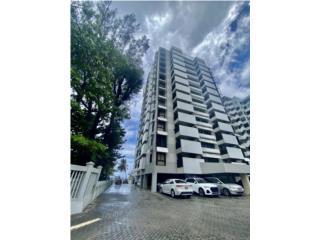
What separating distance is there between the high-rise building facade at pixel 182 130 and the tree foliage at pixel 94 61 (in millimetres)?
5494

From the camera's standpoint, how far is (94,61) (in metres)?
3.36

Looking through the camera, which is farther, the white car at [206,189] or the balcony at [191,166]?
the balcony at [191,166]

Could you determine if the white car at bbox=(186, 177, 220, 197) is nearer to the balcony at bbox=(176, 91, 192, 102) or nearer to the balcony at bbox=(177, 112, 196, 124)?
the balcony at bbox=(177, 112, 196, 124)

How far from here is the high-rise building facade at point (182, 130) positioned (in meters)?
10.6

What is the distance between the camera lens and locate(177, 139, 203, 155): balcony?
461 inches

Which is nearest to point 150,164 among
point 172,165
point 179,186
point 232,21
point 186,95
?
point 172,165

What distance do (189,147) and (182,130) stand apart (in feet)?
4.92

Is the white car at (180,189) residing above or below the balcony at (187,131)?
below

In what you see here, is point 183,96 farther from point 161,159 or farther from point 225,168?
point 225,168

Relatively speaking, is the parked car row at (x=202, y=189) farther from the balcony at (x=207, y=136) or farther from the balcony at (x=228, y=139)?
the balcony at (x=207, y=136)

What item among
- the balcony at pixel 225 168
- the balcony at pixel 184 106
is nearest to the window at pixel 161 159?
the balcony at pixel 225 168

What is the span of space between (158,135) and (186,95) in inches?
206

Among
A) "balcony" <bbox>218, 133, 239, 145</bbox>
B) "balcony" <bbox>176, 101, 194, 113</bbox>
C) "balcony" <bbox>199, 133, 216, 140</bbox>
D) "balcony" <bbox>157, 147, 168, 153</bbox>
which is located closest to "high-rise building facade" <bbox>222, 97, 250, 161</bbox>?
"balcony" <bbox>218, 133, 239, 145</bbox>

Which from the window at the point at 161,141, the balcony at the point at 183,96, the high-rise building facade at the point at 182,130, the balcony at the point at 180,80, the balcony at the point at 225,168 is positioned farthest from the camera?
the balcony at the point at 180,80
